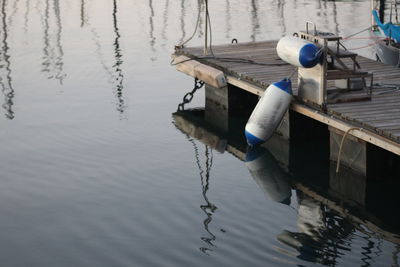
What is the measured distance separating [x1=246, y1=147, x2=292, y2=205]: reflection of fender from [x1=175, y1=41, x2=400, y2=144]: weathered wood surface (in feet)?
5.42

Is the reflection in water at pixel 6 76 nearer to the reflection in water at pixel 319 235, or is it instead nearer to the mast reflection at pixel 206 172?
the mast reflection at pixel 206 172

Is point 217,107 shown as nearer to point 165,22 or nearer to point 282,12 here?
point 165,22

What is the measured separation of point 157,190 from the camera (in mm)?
19297

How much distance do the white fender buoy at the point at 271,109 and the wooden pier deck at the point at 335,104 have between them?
0.41m

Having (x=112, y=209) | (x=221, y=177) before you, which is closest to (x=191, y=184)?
(x=221, y=177)

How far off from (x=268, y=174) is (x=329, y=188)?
1.78 m

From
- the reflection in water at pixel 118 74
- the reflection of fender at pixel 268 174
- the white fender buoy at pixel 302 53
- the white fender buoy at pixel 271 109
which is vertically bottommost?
the reflection of fender at pixel 268 174

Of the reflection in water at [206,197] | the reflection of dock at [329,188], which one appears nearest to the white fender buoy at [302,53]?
the reflection of dock at [329,188]

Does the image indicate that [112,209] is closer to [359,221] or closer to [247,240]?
[247,240]

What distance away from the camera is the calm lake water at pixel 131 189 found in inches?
627

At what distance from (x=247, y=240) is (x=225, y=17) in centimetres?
3058

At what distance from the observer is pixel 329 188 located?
64.1 feet

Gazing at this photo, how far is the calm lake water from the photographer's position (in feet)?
52.3

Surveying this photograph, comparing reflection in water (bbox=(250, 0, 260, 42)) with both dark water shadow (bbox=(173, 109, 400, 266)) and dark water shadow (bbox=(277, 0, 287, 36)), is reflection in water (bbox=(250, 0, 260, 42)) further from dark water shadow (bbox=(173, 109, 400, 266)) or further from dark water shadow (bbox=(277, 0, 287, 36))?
dark water shadow (bbox=(173, 109, 400, 266))
